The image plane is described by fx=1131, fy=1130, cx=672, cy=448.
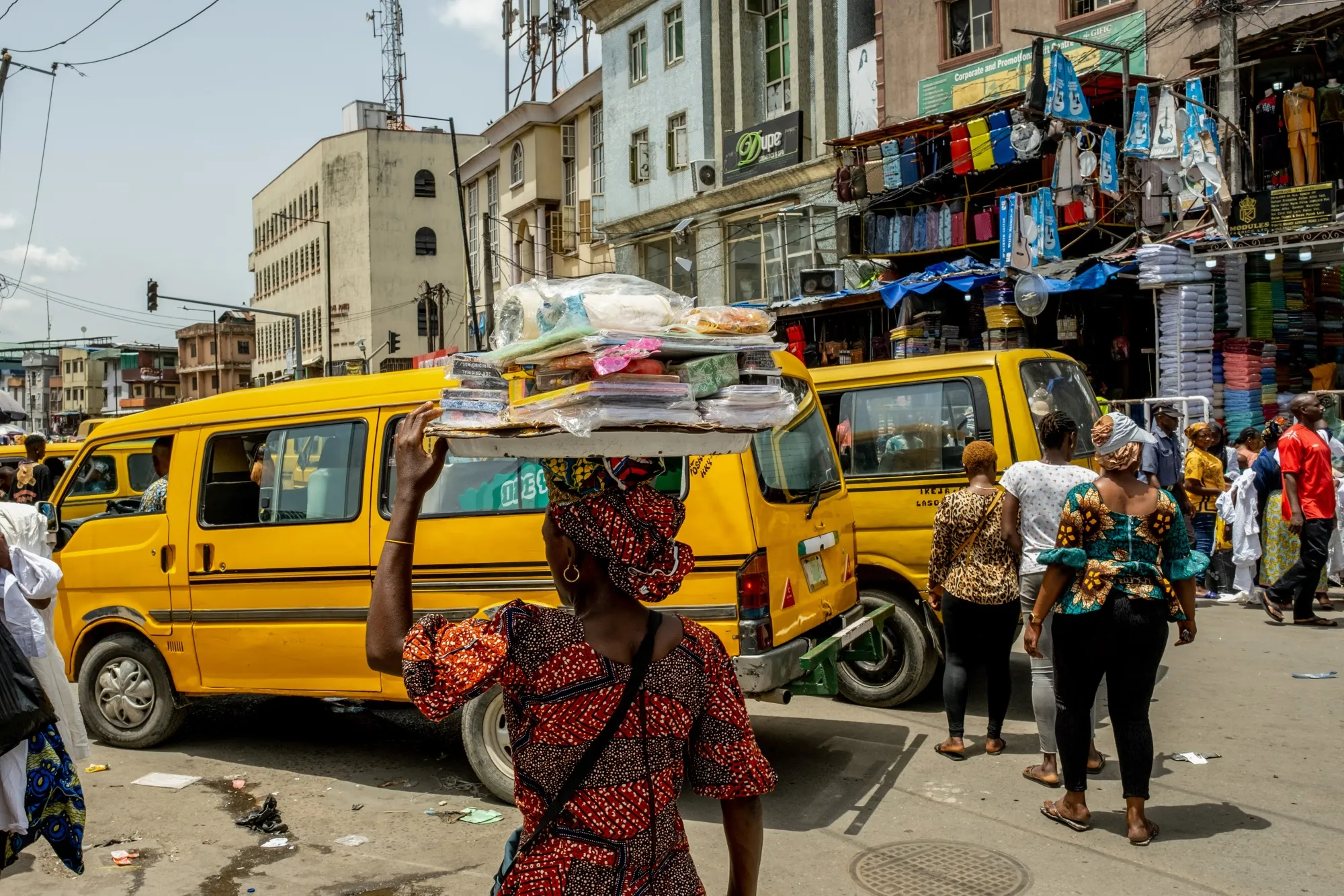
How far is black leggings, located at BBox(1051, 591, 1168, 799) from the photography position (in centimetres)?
479

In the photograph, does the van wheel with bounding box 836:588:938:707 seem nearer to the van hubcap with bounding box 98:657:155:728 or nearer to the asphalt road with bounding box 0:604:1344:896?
the asphalt road with bounding box 0:604:1344:896

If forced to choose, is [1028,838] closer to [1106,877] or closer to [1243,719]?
[1106,877]

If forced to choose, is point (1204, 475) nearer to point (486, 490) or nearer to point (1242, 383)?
point (1242, 383)

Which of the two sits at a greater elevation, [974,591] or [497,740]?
[974,591]

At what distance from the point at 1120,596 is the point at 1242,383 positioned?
10656 millimetres

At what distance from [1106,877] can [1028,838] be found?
486mm

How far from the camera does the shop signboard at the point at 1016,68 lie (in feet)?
53.8

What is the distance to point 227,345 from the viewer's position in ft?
278

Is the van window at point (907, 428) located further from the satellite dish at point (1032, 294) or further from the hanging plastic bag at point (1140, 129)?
the hanging plastic bag at point (1140, 129)

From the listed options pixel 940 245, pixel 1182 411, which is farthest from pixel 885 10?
pixel 1182 411

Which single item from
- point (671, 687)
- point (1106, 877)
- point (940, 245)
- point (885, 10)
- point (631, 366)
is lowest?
point (1106, 877)

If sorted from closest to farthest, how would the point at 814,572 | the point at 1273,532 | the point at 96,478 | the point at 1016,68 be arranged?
the point at 814,572 → the point at 96,478 → the point at 1273,532 → the point at 1016,68

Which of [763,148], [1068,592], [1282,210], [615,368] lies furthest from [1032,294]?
[615,368]

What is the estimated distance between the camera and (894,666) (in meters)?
7.44
